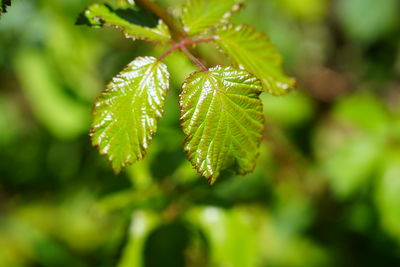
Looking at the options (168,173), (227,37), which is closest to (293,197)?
(168,173)

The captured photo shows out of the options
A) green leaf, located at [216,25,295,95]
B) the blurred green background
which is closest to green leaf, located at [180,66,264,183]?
green leaf, located at [216,25,295,95]

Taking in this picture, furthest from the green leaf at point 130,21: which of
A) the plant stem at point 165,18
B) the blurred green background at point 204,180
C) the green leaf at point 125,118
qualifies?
the blurred green background at point 204,180

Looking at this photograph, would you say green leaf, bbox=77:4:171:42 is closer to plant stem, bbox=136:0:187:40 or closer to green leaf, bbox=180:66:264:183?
plant stem, bbox=136:0:187:40

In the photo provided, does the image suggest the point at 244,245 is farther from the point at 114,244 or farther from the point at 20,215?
the point at 20,215

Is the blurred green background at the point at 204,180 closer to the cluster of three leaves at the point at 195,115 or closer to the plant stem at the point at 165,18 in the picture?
the plant stem at the point at 165,18

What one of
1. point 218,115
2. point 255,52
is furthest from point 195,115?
point 255,52

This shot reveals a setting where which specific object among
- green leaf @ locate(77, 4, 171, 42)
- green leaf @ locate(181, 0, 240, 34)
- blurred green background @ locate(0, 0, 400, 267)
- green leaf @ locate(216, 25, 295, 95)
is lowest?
blurred green background @ locate(0, 0, 400, 267)
